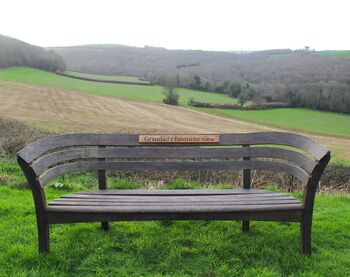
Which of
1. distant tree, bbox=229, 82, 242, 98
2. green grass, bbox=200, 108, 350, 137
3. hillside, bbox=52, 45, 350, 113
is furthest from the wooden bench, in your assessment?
distant tree, bbox=229, 82, 242, 98

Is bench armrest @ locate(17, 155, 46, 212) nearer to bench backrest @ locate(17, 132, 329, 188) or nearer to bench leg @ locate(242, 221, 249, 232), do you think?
bench backrest @ locate(17, 132, 329, 188)

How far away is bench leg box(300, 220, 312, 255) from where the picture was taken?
11.6ft

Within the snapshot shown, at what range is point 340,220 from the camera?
452 cm

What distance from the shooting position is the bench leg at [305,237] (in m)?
3.53

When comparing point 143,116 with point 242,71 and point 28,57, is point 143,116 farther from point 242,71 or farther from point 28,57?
point 28,57

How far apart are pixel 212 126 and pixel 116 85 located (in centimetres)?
3389

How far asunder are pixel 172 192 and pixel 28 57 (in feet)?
255

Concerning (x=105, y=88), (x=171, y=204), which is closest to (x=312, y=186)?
(x=171, y=204)

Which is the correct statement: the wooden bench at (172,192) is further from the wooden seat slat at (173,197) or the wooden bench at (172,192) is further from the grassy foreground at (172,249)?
the grassy foreground at (172,249)

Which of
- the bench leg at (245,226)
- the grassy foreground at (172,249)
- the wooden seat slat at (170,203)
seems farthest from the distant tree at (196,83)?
the wooden seat slat at (170,203)

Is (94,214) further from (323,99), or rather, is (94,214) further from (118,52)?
(118,52)

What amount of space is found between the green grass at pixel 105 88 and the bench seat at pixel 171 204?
157ft

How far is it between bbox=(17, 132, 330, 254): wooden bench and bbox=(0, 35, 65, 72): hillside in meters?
73.7

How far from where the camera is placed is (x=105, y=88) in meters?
59.3
